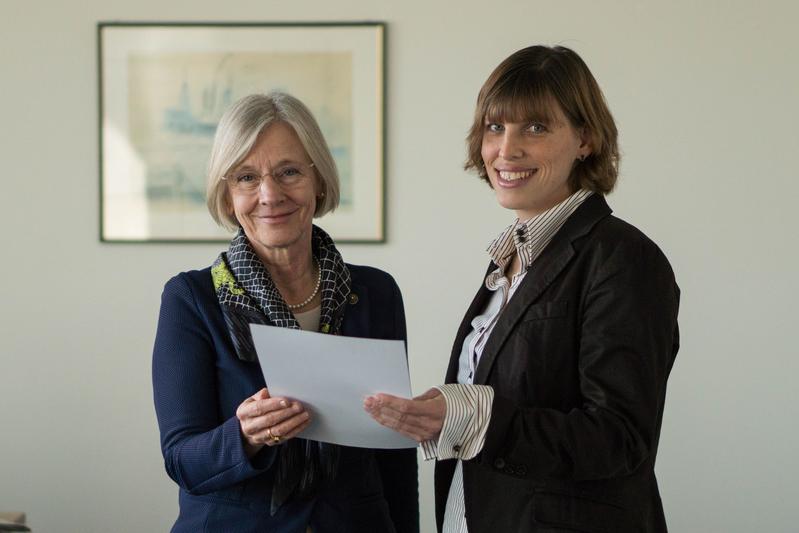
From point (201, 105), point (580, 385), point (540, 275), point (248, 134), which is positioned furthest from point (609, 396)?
point (201, 105)

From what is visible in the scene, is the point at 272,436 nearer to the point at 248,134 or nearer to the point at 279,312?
the point at 279,312

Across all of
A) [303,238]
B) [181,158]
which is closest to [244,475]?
[303,238]

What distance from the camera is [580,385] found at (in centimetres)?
139

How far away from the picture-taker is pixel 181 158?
11.2 feet

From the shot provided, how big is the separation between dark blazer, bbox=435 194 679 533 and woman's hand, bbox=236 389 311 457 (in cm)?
28

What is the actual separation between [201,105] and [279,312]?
194 cm

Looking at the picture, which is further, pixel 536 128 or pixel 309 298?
pixel 309 298

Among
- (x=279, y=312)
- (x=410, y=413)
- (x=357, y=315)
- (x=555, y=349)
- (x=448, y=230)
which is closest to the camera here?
(x=410, y=413)

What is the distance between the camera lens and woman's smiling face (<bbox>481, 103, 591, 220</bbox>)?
154cm

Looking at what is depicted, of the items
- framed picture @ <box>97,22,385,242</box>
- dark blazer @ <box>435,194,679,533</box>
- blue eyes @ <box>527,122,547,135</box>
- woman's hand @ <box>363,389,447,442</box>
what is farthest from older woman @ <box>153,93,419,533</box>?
framed picture @ <box>97,22,385,242</box>

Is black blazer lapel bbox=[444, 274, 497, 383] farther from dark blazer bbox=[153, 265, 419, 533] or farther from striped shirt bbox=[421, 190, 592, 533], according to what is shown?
dark blazer bbox=[153, 265, 419, 533]

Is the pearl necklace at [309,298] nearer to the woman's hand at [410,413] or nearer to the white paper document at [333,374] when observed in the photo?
the white paper document at [333,374]

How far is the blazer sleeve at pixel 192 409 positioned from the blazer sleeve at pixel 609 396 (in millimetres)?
427

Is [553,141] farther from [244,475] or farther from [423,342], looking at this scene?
[423,342]
